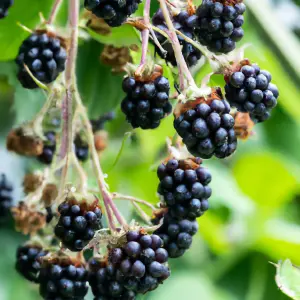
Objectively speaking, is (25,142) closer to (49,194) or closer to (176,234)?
(49,194)

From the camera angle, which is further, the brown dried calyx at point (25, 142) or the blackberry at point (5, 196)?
the blackberry at point (5, 196)

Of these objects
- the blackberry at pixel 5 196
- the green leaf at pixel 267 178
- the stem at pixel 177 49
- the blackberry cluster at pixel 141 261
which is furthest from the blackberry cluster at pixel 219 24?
the green leaf at pixel 267 178

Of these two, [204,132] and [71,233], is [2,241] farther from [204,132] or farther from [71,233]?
[204,132]

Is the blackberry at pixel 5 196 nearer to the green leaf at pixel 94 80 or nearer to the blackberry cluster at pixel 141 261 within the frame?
the green leaf at pixel 94 80

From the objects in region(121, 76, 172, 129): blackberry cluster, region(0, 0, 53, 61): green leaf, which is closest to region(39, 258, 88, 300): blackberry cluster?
region(121, 76, 172, 129): blackberry cluster

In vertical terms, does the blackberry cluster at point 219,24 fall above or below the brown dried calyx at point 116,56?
above
